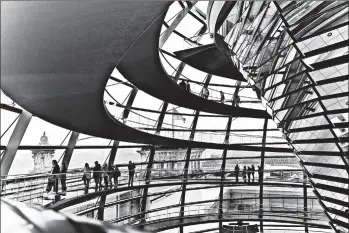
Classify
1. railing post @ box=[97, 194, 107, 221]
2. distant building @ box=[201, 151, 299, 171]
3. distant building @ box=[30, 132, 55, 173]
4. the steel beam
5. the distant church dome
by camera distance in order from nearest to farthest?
the steel beam
distant building @ box=[30, 132, 55, 173]
the distant church dome
railing post @ box=[97, 194, 107, 221]
distant building @ box=[201, 151, 299, 171]

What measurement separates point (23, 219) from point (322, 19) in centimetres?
932

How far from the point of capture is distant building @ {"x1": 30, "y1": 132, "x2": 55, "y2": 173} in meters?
17.8

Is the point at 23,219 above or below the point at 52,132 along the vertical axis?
below

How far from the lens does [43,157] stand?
19.4 metres

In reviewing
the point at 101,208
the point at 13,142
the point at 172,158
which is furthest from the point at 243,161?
the point at 13,142

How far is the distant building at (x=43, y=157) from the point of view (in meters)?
17.8

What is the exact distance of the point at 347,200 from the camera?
1393cm

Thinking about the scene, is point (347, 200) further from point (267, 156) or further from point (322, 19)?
point (267, 156)

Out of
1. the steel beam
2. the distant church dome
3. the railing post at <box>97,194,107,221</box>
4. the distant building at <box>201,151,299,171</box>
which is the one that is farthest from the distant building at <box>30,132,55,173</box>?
the distant building at <box>201,151,299,171</box>

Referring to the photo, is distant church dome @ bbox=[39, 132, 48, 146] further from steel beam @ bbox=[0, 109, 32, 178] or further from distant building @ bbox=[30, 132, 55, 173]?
steel beam @ bbox=[0, 109, 32, 178]

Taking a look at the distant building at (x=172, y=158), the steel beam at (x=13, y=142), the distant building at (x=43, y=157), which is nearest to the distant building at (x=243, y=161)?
the distant building at (x=172, y=158)

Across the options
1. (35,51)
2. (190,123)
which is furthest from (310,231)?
Result: (35,51)

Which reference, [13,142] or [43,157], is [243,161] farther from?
[13,142]

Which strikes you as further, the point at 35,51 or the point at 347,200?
the point at 347,200
